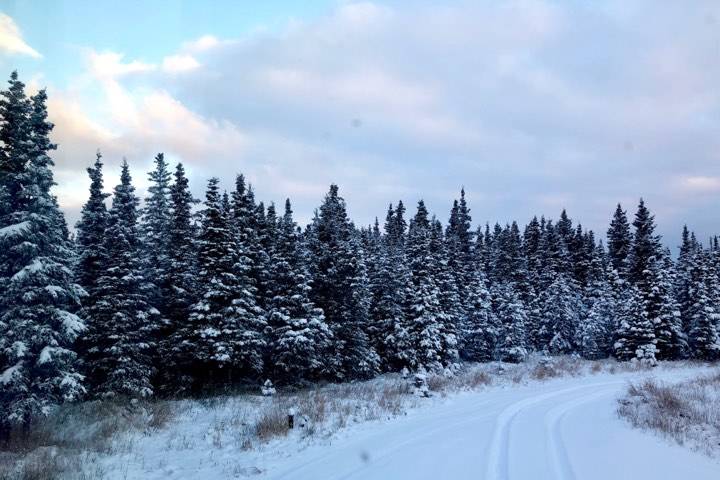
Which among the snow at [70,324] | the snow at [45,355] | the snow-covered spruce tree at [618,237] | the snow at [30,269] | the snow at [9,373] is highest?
the snow-covered spruce tree at [618,237]

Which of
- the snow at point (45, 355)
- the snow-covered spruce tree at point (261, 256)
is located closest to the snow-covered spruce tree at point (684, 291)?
the snow-covered spruce tree at point (261, 256)

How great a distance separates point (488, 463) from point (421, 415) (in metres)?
8.15

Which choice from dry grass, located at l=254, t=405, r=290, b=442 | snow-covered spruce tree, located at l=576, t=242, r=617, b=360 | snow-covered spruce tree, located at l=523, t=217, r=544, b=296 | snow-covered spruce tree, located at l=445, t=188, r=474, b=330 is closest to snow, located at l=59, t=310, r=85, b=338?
dry grass, located at l=254, t=405, r=290, b=442

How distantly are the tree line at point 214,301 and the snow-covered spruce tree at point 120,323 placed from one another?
11 centimetres

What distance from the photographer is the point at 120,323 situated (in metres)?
24.6

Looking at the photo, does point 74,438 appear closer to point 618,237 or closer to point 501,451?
point 501,451

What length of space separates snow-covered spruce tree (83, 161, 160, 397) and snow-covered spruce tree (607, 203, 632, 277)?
7536 centimetres

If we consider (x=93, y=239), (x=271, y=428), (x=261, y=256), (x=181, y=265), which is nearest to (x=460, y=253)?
(x=261, y=256)

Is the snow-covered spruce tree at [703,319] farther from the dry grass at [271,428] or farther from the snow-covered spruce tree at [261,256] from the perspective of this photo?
the dry grass at [271,428]

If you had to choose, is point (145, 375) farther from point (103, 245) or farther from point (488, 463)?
point (488, 463)

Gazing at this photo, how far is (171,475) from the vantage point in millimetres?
12188

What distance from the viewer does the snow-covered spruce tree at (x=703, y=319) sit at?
4378 cm

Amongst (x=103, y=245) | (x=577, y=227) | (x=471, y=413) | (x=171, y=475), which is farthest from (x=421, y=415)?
(x=577, y=227)

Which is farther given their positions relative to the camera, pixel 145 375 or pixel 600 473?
pixel 145 375
